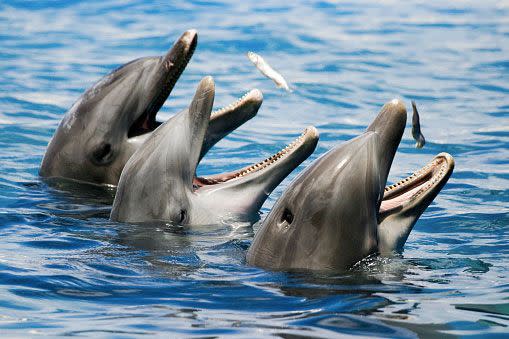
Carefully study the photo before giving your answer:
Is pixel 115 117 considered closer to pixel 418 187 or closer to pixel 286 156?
pixel 286 156

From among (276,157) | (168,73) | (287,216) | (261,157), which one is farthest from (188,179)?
(261,157)

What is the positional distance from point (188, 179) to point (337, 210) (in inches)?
83.9

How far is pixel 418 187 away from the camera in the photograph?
21.7 feet

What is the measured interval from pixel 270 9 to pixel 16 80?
732 cm

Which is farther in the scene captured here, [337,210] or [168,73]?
[168,73]

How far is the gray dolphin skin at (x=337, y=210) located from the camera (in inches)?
234

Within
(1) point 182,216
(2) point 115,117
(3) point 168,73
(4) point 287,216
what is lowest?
(1) point 182,216

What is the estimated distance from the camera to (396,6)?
75.4ft

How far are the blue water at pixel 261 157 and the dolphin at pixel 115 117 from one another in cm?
24

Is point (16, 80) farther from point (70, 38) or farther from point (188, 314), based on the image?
point (188, 314)

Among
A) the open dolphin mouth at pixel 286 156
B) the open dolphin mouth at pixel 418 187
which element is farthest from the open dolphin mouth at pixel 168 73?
the open dolphin mouth at pixel 418 187

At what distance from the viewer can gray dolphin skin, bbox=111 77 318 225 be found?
7.60m

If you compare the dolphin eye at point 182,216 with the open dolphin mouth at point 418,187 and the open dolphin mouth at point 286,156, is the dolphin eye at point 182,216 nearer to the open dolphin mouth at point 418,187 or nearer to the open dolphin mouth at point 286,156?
the open dolphin mouth at point 286,156

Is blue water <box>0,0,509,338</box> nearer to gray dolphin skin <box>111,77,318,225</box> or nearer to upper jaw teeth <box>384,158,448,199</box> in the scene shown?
gray dolphin skin <box>111,77,318,225</box>
